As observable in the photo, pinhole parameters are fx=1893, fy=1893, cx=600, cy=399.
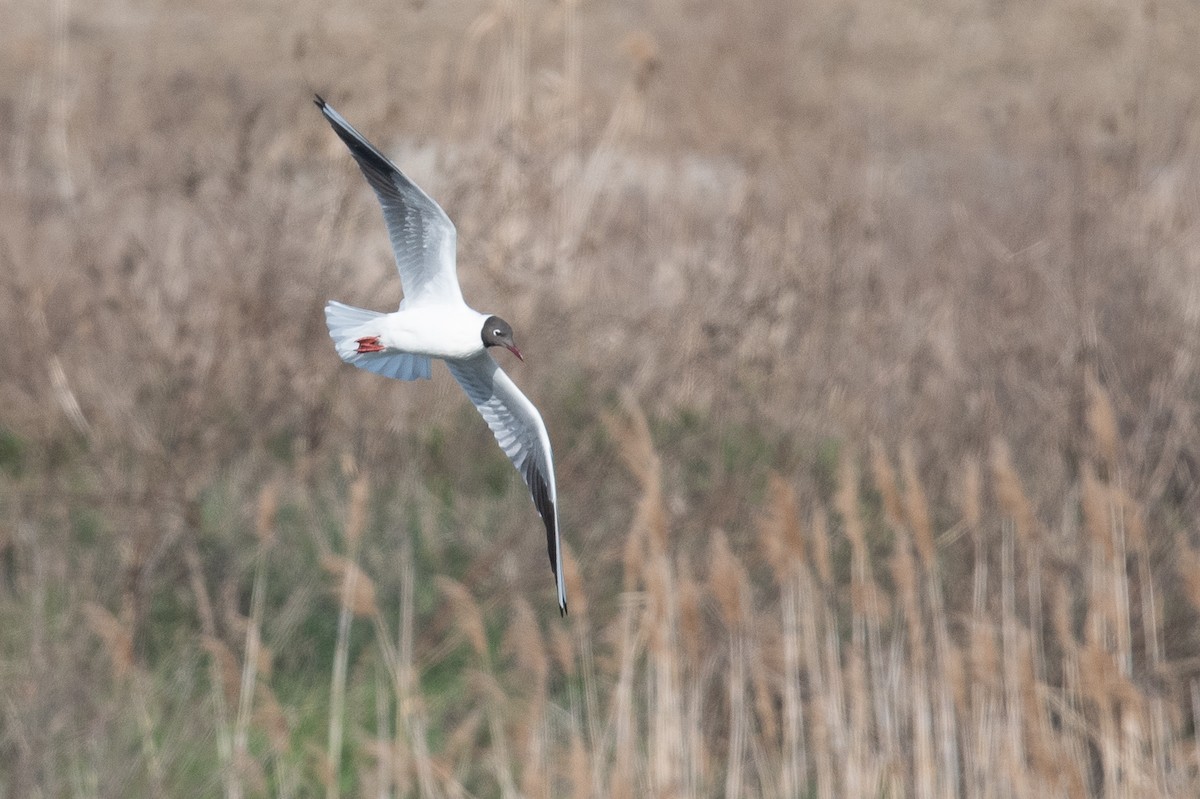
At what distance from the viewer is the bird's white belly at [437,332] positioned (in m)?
3.21

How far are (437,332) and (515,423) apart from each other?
65cm

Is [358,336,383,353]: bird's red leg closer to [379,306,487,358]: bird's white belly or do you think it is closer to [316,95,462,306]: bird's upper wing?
[379,306,487,358]: bird's white belly

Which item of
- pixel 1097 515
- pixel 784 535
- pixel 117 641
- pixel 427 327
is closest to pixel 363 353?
pixel 427 327

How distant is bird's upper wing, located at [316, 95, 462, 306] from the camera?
11.1 ft

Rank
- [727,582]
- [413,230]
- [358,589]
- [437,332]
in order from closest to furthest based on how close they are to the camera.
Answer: [437,332] → [413,230] → [358,589] → [727,582]

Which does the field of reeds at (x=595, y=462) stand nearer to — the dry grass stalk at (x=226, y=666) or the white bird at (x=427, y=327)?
the dry grass stalk at (x=226, y=666)

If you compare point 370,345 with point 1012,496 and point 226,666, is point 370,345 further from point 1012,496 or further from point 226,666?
point 1012,496

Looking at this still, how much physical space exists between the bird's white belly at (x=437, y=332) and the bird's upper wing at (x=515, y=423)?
293 mm

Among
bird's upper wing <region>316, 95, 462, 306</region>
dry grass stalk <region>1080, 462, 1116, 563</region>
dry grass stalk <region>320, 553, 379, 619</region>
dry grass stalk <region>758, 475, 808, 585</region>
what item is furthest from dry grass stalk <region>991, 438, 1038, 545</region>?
bird's upper wing <region>316, 95, 462, 306</region>

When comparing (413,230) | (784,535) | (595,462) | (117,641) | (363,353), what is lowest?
(117,641)

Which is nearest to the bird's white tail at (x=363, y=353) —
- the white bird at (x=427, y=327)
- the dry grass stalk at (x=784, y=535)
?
the white bird at (x=427, y=327)

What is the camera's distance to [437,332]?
3.23 metres

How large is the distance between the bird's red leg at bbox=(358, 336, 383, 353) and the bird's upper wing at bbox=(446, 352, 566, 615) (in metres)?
0.26

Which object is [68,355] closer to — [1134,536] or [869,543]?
[869,543]
